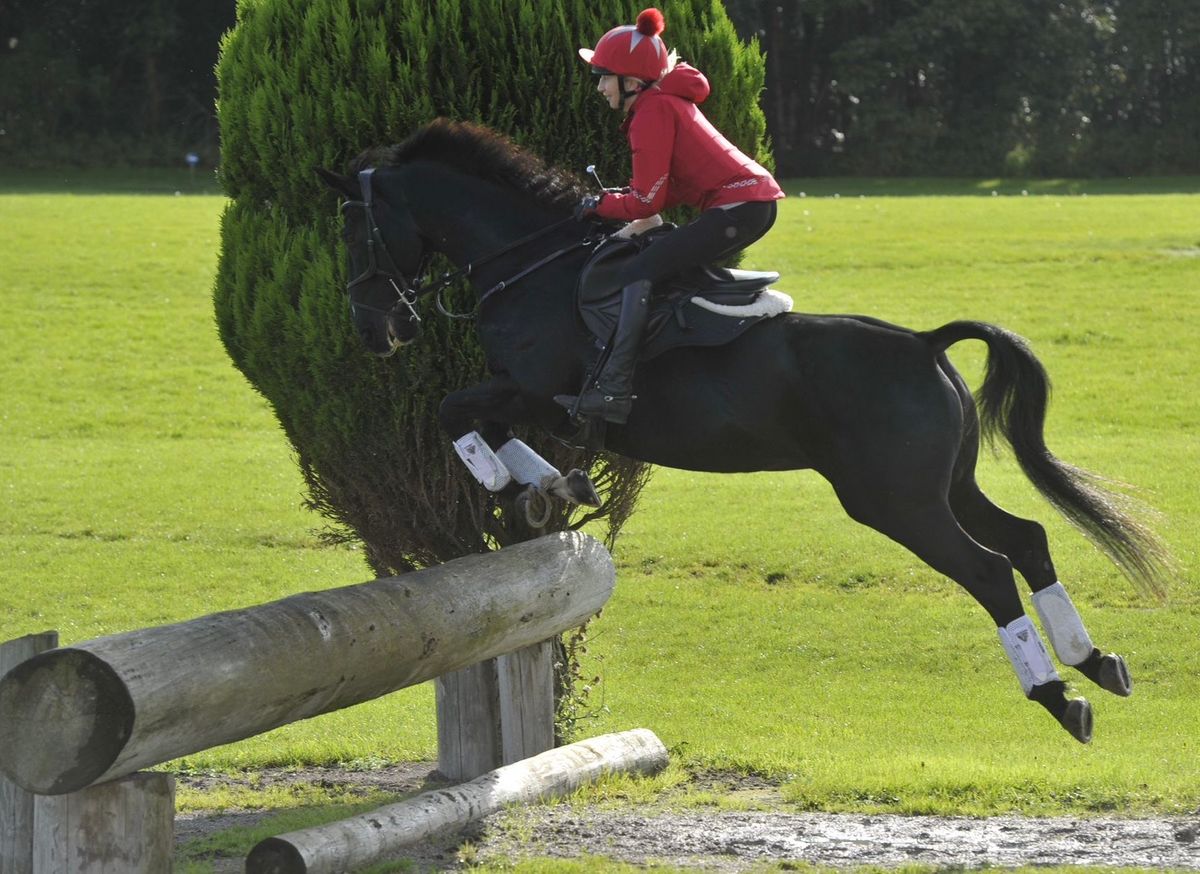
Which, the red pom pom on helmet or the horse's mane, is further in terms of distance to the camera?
the horse's mane

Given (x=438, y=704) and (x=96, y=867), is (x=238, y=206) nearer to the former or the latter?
(x=438, y=704)

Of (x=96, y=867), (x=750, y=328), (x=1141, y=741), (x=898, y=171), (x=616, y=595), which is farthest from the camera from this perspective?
(x=898, y=171)

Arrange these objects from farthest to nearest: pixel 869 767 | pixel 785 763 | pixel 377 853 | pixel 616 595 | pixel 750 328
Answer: pixel 616 595
pixel 785 763
pixel 869 767
pixel 750 328
pixel 377 853

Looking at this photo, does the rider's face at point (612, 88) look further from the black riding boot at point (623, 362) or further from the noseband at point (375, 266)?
the noseband at point (375, 266)

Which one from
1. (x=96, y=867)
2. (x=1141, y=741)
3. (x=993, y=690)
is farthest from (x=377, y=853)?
(x=993, y=690)

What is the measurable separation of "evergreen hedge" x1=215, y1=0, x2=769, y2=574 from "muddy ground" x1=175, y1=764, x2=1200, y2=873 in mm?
1874

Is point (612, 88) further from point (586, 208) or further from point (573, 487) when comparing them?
point (573, 487)

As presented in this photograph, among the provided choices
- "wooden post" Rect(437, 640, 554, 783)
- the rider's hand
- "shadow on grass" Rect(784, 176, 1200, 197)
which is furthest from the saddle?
"shadow on grass" Rect(784, 176, 1200, 197)

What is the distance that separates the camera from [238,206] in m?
8.42

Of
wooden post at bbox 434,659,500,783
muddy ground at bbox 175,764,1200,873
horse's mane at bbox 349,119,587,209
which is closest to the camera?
muddy ground at bbox 175,764,1200,873

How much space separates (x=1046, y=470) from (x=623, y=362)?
1.97 metres

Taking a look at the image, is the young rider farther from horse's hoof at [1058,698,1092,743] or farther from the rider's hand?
horse's hoof at [1058,698,1092,743]

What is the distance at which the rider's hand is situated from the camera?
710cm

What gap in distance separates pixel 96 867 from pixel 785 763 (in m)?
4.48
